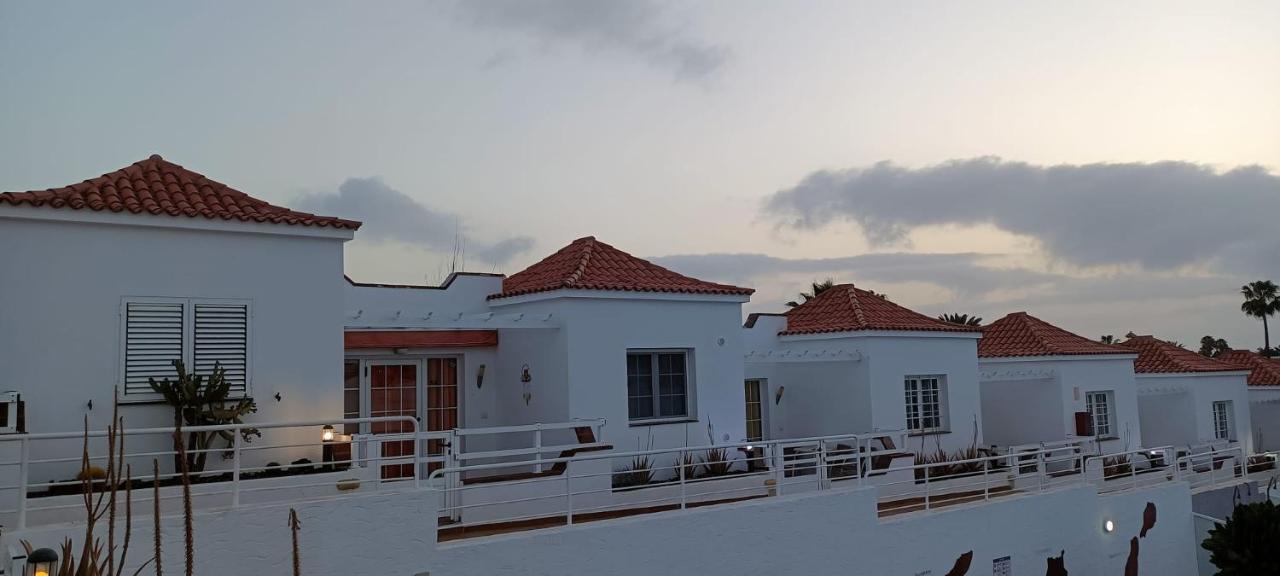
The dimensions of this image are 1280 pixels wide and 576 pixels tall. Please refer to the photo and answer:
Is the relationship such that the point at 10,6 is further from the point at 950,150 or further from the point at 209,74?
the point at 950,150

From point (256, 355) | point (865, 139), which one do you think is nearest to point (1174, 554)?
point (865, 139)

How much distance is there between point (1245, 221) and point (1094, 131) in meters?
10.8

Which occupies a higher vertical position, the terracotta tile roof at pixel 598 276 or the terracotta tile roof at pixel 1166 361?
the terracotta tile roof at pixel 598 276

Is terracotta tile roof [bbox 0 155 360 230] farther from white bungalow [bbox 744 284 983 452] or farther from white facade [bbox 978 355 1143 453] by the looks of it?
white facade [bbox 978 355 1143 453]

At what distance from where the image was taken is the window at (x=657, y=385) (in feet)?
52.0

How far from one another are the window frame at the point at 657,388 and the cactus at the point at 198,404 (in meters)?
6.49

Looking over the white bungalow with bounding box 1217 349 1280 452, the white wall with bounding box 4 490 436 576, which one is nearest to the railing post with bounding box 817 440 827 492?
the white wall with bounding box 4 490 436 576

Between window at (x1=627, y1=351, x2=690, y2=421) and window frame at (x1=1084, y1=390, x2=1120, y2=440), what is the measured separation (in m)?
13.8

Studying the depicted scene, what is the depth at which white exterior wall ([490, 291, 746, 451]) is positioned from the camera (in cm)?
1498

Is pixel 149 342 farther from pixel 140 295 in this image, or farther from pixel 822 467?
pixel 822 467

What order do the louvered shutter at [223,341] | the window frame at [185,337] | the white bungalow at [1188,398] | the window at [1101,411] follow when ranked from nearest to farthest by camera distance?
1. the window frame at [185,337]
2. the louvered shutter at [223,341]
3. the window at [1101,411]
4. the white bungalow at [1188,398]

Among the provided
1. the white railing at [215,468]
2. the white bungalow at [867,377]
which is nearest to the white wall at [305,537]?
the white railing at [215,468]

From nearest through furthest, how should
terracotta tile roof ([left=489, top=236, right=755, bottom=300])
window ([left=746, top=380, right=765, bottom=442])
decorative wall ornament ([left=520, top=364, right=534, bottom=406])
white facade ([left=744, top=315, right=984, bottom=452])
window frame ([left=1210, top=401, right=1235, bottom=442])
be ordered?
terracotta tile roof ([left=489, top=236, right=755, bottom=300]) < decorative wall ornament ([left=520, top=364, right=534, bottom=406]) < white facade ([left=744, top=315, right=984, bottom=452]) < window ([left=746, top=380, right=765, bottom=442]) < window frame ([left=1210, top=401, right=1235, bottom=442])

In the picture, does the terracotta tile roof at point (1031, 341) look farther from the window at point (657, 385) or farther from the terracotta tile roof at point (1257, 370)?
the window at point (657, 385)
